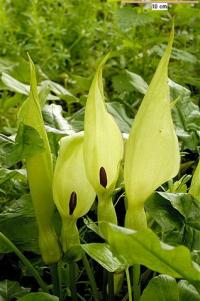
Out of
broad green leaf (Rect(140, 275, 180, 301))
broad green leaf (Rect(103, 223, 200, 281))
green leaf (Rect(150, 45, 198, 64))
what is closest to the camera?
broad green leaf (Rect(103, 223, 200, 281))

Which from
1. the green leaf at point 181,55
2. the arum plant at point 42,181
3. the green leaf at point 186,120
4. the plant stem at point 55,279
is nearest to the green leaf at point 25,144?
the arum plant at point 42,181

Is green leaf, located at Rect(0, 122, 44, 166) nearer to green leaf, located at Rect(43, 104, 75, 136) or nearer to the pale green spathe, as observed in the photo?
the pale green spathe

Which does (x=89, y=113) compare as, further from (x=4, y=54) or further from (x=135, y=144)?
(x=4, y=54)

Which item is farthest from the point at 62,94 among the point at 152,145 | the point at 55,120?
the point at 152,145

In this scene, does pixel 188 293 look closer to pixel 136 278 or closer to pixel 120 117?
pixel 136 278

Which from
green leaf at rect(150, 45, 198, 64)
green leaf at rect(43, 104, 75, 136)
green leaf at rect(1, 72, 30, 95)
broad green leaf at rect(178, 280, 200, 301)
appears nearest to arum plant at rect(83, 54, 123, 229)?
broad green leaf at rect(178, 280, 200, 301)

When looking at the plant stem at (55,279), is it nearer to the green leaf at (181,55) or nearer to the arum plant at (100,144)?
the arum plant at (100,144)
